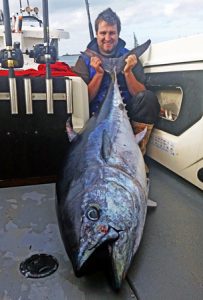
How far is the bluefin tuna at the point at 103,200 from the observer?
1.17 metres

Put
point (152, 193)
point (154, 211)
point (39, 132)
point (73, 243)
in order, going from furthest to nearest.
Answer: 1. point (39, 132)
2. point (152, 193)
3. point (154, 211)
4. point (73, 243)

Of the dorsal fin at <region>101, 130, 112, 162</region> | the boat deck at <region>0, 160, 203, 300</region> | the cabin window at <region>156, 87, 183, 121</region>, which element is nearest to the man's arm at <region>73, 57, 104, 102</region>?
the cabin window at <region>156, 87, 183, 121</region>

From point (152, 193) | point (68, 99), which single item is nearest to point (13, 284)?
point (152, 193)

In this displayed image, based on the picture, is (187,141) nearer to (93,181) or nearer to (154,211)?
(154,211)

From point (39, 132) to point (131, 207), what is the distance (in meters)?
1.13

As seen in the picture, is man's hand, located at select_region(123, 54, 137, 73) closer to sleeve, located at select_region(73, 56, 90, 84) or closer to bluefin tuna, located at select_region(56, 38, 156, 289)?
sleeve, located at select_region(73, 56, 90, 84)

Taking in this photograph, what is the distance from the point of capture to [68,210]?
4.37ft

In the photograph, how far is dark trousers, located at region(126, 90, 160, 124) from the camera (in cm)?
239

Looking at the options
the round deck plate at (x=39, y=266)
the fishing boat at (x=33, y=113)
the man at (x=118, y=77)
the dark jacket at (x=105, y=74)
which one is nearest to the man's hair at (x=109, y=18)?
the man at (x=118, y=77)

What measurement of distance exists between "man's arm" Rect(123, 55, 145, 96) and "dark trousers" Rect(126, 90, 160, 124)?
4.7 inches

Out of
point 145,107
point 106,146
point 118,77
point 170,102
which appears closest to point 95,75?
point 118,77

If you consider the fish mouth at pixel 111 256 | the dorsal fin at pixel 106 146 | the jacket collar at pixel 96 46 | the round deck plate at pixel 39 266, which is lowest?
the round deck plate at pixel 39 266

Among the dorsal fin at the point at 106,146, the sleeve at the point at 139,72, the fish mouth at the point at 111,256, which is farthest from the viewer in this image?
the sleeve at the point at 139,72

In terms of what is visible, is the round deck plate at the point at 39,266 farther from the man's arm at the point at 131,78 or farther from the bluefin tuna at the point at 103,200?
the man's arm at the point at 131,78
